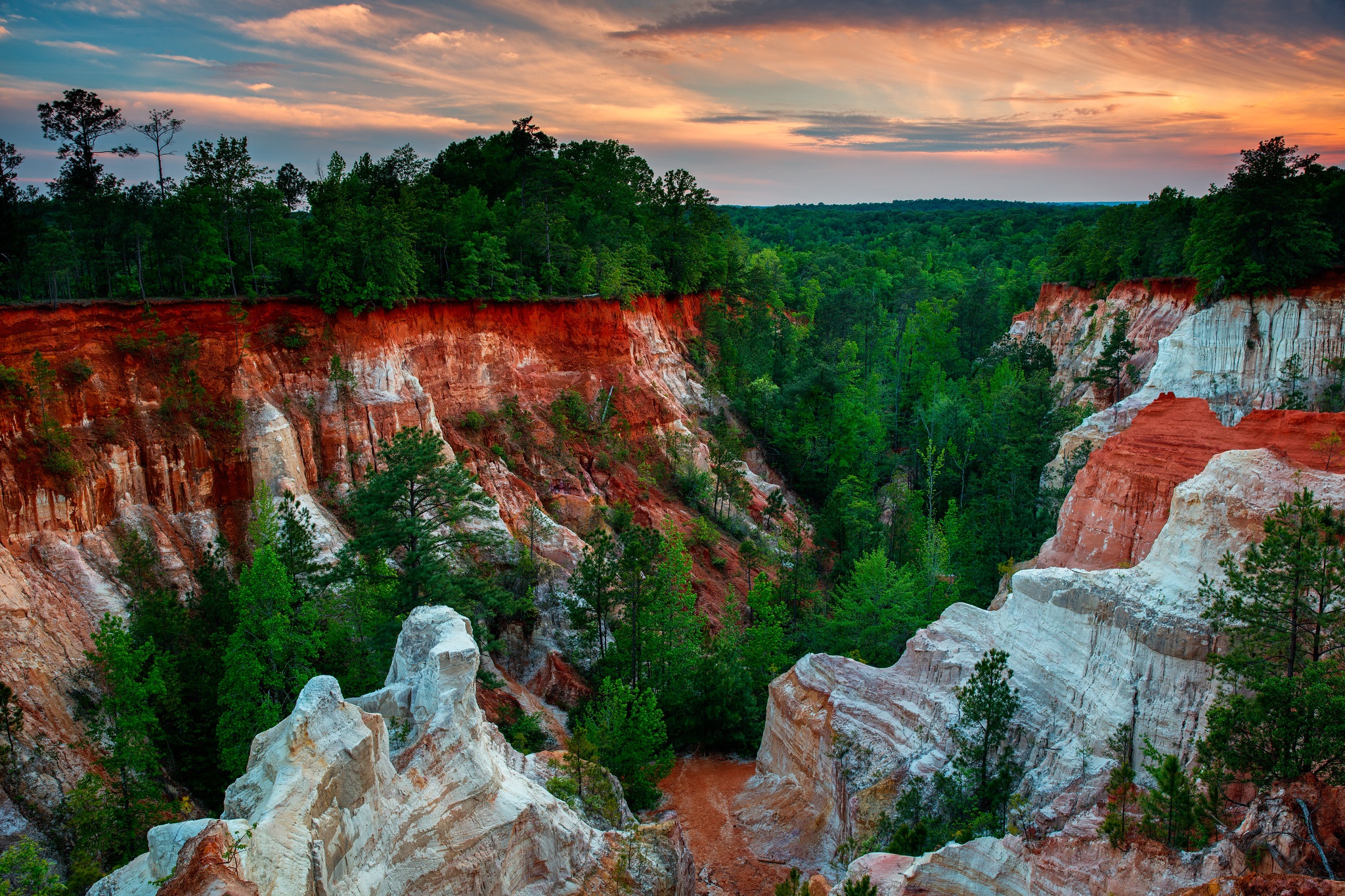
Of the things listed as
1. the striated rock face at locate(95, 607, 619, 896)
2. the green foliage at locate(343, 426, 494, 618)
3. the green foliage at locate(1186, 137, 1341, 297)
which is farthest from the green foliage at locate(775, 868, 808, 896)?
the green foliage at locate(1186, 137, 1341, 297)

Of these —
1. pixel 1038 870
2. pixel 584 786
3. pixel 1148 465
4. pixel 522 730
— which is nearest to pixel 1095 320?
pixel 1148 465

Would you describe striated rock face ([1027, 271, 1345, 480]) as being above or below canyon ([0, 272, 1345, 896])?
above

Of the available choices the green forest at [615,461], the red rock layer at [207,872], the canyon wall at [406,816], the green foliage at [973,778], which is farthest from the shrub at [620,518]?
the red rock layer at [207,872]

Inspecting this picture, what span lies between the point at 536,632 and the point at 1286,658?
2153 cm

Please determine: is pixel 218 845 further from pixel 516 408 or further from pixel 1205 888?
pixel 516 408

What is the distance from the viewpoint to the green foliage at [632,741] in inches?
936

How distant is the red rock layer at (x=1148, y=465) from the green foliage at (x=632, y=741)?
1347 centimetres

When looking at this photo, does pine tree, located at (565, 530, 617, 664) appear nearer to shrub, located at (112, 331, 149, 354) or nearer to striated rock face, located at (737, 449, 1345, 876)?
striated rock face, located at (737, 449, 1345, 876)

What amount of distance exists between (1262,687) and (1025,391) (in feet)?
121

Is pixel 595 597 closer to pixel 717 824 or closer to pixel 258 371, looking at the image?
pixel 717 824

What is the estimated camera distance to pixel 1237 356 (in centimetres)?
3912

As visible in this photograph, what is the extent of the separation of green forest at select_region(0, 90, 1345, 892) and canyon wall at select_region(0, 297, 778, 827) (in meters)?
0.66

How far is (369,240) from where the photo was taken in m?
32.9

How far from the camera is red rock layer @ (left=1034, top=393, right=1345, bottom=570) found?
22.2 meters
